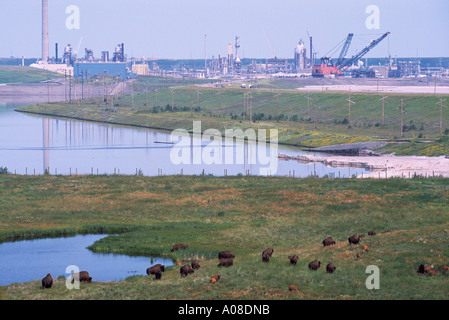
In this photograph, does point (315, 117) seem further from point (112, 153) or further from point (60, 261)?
point (60, 261)

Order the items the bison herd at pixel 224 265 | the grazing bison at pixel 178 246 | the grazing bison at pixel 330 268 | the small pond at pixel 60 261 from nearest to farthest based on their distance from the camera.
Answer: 1. the bison herd at pixel 224 265
2. the grazing bison at pixel 330 268
3. the small pond at pixel 60 261
4. the grazing bison at pixel 178 246

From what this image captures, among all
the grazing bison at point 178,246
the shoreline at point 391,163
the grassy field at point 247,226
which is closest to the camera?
the grassy field at point 247,226

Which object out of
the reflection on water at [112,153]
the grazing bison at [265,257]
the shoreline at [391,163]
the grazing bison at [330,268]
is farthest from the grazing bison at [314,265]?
the shoreline at [391,163]

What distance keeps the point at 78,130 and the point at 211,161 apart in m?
59.7

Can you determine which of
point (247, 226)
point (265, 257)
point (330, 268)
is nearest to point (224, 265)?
point (265, 257)

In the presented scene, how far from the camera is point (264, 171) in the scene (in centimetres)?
8362

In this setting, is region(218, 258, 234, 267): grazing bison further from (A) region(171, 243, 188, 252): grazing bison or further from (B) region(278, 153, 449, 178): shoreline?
(B) region(278, 153, 449, 178): shoreline

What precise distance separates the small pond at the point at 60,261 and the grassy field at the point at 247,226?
3.75ft

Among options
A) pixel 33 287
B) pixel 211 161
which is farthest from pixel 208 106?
pixel 33 287

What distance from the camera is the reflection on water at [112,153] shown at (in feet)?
277

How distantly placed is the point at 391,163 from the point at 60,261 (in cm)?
5516

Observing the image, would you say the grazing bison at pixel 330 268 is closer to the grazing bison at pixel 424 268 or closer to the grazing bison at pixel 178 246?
the grazing bison at pixel 424 268

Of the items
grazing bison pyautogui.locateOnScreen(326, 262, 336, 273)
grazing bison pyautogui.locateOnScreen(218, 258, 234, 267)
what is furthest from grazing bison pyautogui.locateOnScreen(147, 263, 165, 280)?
grazing bison pyautogui.locateOnScreen(326, 262, 336, 273)

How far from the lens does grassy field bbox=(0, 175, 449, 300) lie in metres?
29.7
